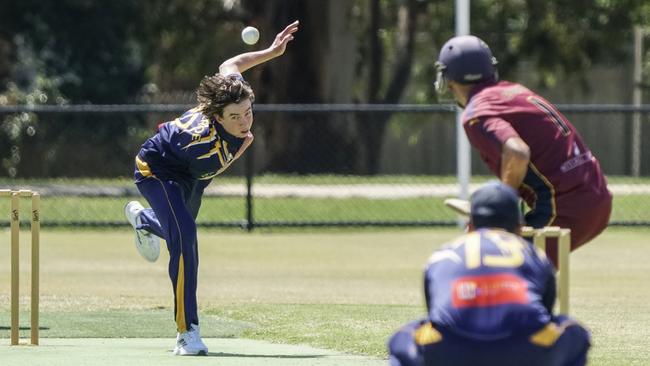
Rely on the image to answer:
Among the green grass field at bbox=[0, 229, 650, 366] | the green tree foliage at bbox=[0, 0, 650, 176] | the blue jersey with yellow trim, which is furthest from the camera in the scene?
the green tree foliage at bbox=[0, 0, 650, 176]

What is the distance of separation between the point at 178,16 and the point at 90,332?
27.5 metres

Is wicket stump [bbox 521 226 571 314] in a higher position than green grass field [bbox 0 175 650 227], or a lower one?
higher

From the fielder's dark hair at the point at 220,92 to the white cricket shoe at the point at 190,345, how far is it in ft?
4.54

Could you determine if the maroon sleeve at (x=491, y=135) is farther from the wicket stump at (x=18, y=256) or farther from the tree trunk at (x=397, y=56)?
the tree trunk at (x=397, y=56)

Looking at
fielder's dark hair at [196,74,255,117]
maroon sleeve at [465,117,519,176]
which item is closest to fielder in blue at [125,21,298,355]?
fielder's dark hair at [196,74,255,117]

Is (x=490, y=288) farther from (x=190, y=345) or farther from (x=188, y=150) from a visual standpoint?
(x=188, y=150)

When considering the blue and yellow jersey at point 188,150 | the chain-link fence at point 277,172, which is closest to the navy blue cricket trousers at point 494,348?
the blue and yellow jersey at point 188,150

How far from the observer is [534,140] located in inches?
295

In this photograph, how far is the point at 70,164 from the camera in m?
25.1

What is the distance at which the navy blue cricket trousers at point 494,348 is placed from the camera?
231 inches

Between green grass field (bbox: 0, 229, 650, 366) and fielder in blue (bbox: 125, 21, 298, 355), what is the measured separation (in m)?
0.38

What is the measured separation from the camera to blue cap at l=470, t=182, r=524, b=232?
20.0ft

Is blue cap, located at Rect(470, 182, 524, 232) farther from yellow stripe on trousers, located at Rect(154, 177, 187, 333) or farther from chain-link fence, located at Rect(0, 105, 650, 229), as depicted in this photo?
chain-link fence, located at Rect(0, 105, 650, 229)

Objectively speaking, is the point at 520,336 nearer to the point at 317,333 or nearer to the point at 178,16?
the point at 317,333
